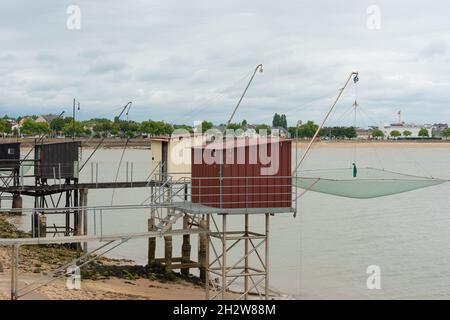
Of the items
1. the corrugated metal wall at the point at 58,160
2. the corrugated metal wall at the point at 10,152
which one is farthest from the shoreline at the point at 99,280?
the corrugated metal wall at the point at 10,152

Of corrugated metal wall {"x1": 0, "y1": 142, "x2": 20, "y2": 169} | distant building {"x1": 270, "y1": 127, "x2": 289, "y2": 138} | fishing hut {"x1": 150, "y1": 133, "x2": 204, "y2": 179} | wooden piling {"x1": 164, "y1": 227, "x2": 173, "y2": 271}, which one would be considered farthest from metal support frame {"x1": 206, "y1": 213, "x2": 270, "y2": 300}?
corrugated metal wall {"x1": 0, "y1": 142, "x2": 20, "y2": 169}

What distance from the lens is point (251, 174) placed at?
2234 cm

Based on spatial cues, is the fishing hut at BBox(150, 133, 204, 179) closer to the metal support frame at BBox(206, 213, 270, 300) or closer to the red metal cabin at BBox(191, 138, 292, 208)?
the metal support frame at BBox(206, 213, 270, 300)

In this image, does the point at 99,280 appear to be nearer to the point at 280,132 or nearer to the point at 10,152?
the point at 280,132

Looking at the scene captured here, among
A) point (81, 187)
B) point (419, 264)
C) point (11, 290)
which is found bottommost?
point (419, 264)

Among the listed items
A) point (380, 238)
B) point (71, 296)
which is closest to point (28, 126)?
point (380, 238)

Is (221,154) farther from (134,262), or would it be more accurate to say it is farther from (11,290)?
(134,262)

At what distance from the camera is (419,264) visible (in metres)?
38.6

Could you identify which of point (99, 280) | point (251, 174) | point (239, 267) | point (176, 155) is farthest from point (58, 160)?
point (251, 174)

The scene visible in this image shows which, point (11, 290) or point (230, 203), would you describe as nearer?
point (11, 290)

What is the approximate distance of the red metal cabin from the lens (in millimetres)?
22234

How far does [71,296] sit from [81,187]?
1262 centimetres
